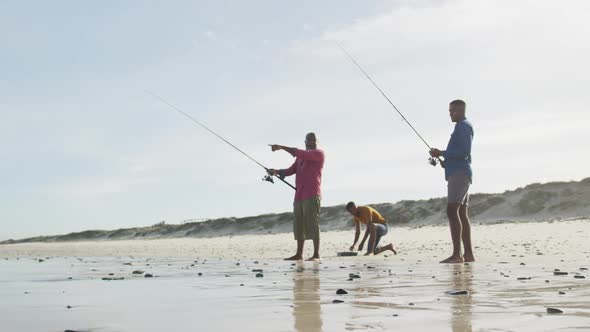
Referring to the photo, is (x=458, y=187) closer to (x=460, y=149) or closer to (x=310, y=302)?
(x=460, y=149)

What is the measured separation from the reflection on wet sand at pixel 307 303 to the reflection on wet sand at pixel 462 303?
680 millimetres

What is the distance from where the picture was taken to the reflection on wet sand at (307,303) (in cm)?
357

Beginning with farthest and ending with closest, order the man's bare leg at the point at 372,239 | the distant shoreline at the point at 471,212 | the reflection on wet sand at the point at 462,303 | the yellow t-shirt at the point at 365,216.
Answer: the distant shoreline at the point at 471,212 < the yellow t-shirt at the point at 365,216 < the man's bare leg at the point at 372,239 < the reflection on wet sand at the point at 462,303

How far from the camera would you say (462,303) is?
14.2 ft

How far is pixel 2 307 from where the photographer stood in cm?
488

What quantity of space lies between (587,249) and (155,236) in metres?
39.0

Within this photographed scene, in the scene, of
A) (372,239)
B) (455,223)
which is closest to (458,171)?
(455,223)

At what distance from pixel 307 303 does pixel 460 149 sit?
5.35 m

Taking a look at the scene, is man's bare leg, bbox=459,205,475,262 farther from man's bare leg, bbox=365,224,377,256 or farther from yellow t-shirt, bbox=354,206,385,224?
yellow t-shirt, bbox=354,206,385,224

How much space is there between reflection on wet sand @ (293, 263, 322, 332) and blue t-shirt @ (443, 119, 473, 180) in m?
2.98

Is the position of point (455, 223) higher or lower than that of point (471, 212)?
lower

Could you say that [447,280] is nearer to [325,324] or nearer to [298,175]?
[325,324]

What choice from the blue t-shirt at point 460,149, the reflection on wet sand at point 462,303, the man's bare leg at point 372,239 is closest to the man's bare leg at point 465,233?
the blue t-shirt at point 460,149

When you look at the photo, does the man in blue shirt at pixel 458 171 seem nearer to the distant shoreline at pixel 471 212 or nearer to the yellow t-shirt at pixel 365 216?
the yellow t-shirt at pixel 365 216
